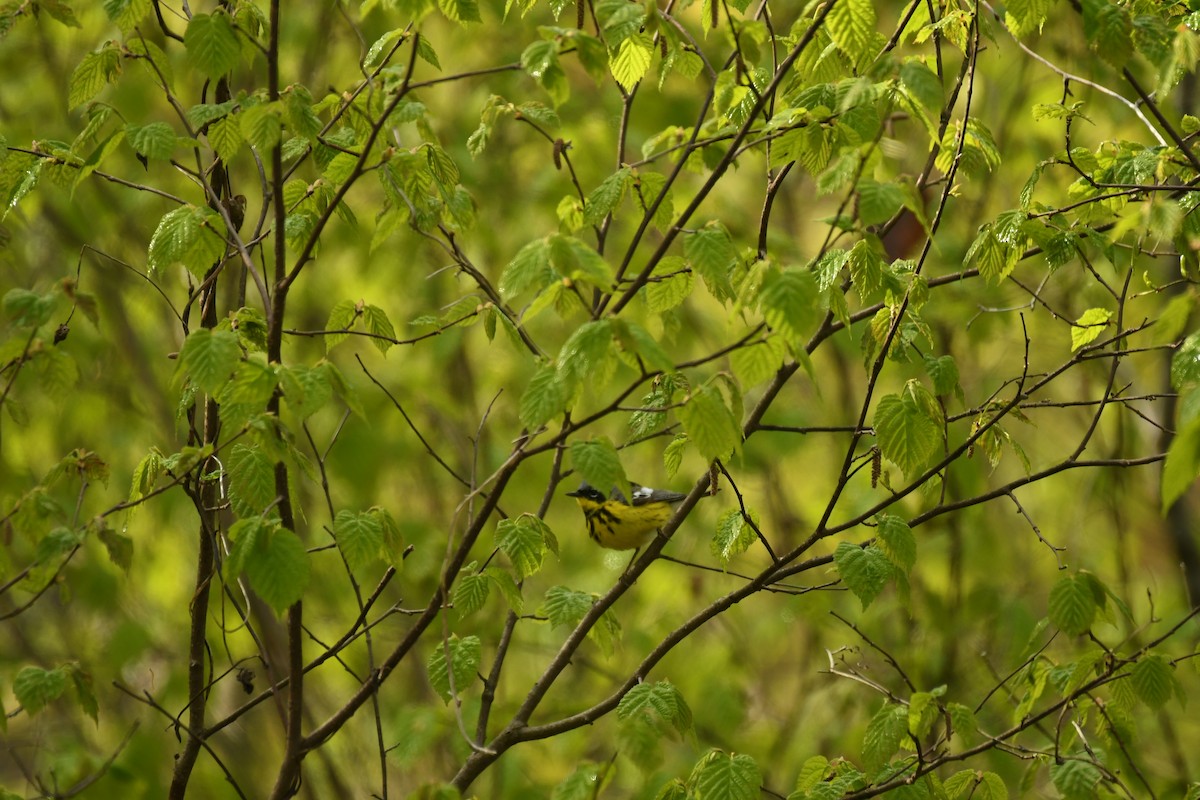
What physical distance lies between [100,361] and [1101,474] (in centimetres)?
596

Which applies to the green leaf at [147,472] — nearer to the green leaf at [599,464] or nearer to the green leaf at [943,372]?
the green leaf at [599,464]

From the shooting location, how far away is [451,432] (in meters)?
7.05

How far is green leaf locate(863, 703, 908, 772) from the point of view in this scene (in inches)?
108

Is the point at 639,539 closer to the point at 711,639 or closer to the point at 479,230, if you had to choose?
the point at 479,230

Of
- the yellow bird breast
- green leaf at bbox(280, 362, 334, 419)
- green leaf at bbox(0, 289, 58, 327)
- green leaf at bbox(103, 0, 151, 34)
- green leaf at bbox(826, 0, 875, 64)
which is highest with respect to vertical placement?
green leaf at bbox(103, 0, 151, 34)

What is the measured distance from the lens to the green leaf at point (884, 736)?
2.74m

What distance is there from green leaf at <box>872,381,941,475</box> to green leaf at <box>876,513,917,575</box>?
0.51 feet

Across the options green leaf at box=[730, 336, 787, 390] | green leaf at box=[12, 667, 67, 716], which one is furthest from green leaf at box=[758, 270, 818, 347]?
green leaf at box=[12, 667, 67, 716]

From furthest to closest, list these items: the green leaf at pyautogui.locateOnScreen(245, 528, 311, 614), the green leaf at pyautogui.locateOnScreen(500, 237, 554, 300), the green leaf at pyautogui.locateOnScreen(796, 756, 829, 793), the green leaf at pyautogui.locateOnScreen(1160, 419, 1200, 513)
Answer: the green leaf at pyautogui.locateOnScreen(796, 756, 829, 793) < the green leaf at pyautogui.locateOnScreen(245, 528, 311, 614) < the green leaf at pyautogui.locateOnScreen(500, 237, 554, 300) < the green leaf at pyautogui.locateOnScreen(1160, 419, 1200, 513)

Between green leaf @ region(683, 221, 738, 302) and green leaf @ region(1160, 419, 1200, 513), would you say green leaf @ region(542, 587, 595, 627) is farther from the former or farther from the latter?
green leaf @ region(1160, 419, 1200, 513)

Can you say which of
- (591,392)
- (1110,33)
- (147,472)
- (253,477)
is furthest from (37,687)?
(1110,33)

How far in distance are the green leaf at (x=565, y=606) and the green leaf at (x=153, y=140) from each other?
1.49 m

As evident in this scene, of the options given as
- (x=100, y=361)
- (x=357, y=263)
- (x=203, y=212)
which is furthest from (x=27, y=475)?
(x=203, y=212)

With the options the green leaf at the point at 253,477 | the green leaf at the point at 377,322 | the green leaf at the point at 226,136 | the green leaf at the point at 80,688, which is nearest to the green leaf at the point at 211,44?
the green leaf at the point at 226,136
